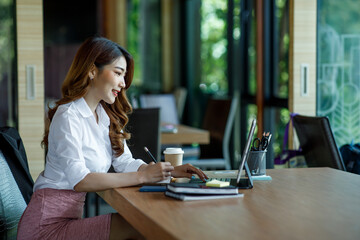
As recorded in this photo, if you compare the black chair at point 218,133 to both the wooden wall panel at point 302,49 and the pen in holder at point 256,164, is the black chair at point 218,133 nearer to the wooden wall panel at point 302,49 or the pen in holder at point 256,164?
the wooden wall panel at point 302,49

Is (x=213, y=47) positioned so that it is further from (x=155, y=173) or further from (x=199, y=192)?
(x=199, y=192)

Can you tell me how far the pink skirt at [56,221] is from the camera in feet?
6.45

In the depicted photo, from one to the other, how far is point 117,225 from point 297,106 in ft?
7.61

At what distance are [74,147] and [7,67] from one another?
2393 millimetres

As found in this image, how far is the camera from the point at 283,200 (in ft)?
5.77

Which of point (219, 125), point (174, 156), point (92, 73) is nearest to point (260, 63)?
point (219, 125)

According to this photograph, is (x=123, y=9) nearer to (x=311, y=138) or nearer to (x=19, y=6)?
(x=19, y=6)

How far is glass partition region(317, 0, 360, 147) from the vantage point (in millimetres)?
3766

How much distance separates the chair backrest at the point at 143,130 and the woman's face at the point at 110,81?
1.08m

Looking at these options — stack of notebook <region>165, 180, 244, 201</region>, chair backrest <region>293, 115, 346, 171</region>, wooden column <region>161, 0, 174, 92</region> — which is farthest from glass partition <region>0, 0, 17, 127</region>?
wooden column <region>161, 0, 174, 92</region>

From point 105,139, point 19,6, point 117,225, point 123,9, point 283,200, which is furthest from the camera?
point 123,9

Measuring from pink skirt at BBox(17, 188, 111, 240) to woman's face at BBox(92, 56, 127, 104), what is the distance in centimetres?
43

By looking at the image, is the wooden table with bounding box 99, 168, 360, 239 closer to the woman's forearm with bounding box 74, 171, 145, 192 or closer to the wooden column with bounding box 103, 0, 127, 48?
the woman's forearm with bounding box 74, 171, 145, 192

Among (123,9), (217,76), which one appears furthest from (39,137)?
(123,9)
